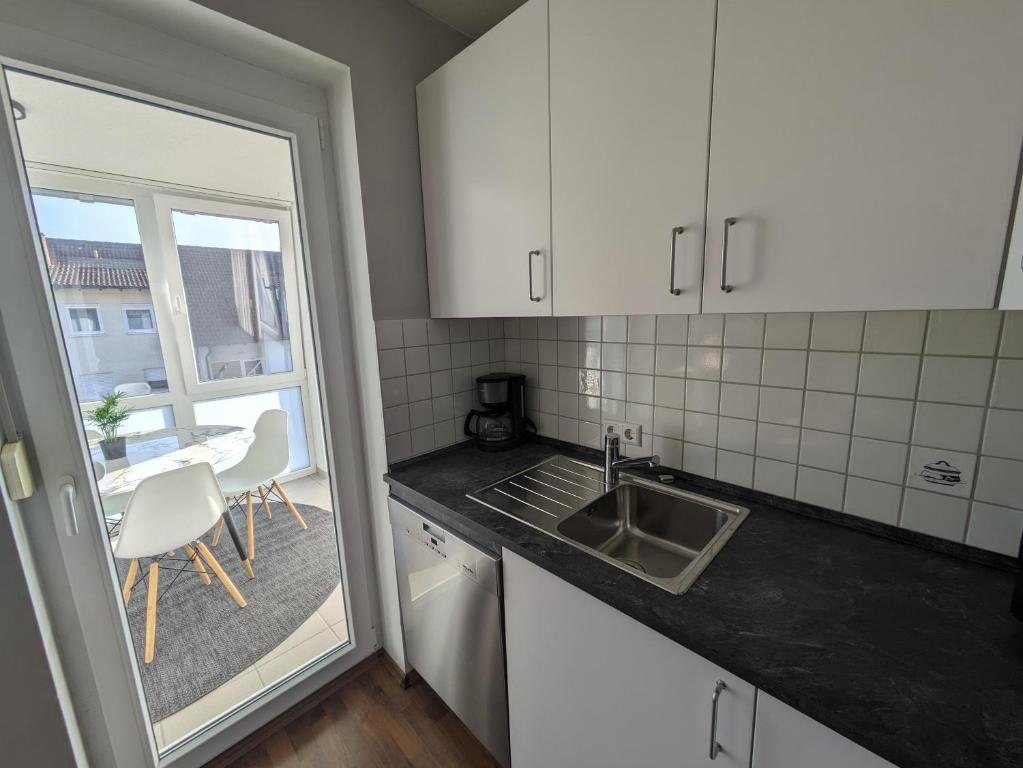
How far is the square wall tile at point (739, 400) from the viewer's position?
1155mm

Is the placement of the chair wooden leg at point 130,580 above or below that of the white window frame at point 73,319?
below

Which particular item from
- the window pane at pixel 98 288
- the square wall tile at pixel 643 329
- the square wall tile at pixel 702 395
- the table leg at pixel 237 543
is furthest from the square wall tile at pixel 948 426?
the table leg at pixel 237 543

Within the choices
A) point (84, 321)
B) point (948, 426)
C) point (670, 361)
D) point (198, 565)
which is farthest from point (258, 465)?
point (948, 426)

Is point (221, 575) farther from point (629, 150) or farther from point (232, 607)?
point (629, 150)

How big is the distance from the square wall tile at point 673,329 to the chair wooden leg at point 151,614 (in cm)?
187

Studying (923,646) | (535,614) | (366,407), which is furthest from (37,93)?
(923,646)

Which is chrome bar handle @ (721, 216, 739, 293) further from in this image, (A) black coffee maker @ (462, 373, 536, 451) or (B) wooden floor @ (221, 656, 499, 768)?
(B) wooden floor @ (221, 656, 499, 768)

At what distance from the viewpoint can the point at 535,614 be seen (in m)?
1.04

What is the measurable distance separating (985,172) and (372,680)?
2.22 meters

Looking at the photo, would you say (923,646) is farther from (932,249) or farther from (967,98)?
(967,98)

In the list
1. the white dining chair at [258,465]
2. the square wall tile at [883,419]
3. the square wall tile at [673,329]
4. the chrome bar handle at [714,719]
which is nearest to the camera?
the chrome bar handle at [714,719]

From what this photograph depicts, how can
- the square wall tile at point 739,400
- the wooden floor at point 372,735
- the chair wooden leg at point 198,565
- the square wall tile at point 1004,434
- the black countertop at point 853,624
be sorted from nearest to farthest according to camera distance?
the black countertop at point 853,624
the square wall tile at point 1004,434
the square wall tile at point 739,400
the wooden floor at point 372,735
the chair wooden leg at point 198,565

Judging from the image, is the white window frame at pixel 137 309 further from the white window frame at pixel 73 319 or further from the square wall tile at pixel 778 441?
the square wall tile at pixel 778 441

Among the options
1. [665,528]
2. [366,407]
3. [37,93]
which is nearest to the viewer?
[37,93]
